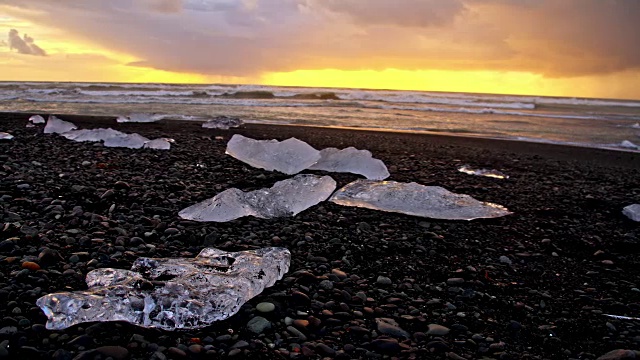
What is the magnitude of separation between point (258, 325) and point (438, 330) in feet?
2.86

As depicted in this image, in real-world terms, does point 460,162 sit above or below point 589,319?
above

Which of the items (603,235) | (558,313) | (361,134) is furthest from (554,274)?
(361,134)

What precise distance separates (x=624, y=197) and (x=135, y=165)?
5.63m

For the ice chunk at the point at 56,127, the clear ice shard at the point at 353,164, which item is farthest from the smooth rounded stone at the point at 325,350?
the ice chunk at the point at 56,127

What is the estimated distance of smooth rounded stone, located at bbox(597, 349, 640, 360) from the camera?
1.96m

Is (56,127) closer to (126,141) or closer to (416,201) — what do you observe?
(126,141)

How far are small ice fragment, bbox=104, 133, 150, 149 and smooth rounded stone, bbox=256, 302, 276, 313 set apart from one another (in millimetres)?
4943

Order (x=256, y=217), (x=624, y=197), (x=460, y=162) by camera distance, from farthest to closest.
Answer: (x=460, y=162)
(x=624, y=197)
(x=256, y=217)

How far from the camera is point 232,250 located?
2984 millimetres

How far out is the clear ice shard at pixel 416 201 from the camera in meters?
3.89

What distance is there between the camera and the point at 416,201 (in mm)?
4016

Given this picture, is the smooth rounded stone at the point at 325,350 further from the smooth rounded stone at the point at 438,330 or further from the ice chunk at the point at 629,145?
the ice chunk at the point at 629,145

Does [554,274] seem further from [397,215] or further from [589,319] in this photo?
[397,215]

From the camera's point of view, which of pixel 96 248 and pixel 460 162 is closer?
pixel 96 248
